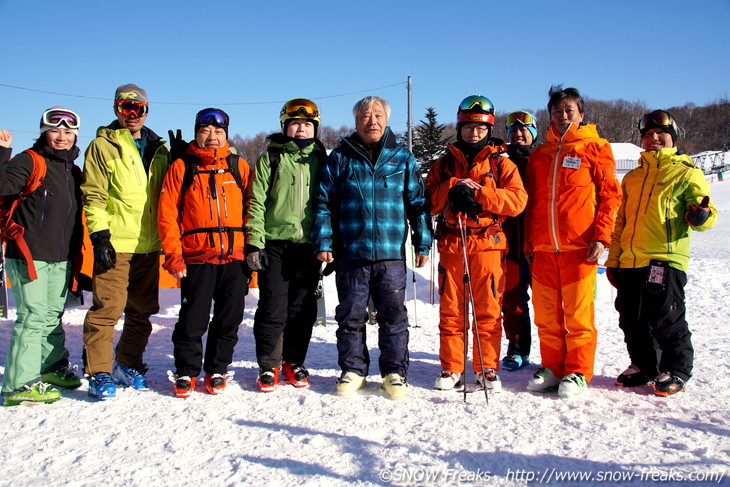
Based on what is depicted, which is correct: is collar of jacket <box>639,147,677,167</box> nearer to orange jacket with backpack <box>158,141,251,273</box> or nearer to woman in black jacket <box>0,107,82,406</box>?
orange jacket with backpack <box>158,141,251,273</box>

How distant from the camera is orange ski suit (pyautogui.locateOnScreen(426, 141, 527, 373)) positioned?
3791 millimetres

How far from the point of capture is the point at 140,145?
13.4 feet

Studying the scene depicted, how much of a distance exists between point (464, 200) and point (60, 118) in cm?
295

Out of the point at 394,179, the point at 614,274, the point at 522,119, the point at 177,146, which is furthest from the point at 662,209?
the point at 177,146

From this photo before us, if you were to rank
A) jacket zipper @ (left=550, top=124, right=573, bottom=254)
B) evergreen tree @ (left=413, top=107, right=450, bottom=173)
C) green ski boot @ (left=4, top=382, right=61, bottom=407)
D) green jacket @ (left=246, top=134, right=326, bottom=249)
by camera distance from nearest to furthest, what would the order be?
green ski boot @ (left=4, top=382, right=61, bottom=407) < jacket zipper @ (left=550, top=124, right=573, bottom=254) < green jacket @ (left=246, top=134, right=326, bottom=249) < evergreen tree @ (left=413, top=107, right=450, bottom=173)

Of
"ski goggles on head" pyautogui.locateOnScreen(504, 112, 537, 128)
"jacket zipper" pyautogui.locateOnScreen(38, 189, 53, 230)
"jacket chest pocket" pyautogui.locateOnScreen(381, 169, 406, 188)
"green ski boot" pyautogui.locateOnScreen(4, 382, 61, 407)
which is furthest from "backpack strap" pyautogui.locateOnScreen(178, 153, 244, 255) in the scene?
"ski goggles on head" pyautogui.locateOnScreen(504, 112, 537, 128)

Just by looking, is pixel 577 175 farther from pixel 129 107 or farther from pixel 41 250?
pixel 41 250

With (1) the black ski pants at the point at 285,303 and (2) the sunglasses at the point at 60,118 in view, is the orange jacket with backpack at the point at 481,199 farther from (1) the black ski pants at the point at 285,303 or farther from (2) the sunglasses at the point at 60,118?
(2) the sunglasses at the point at 60,118

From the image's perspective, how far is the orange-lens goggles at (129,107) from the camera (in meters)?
3.97

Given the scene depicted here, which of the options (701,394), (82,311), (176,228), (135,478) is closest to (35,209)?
(176,228)

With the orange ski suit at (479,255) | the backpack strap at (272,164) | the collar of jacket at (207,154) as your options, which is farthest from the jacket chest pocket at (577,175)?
the collar of jacket at (207,154)

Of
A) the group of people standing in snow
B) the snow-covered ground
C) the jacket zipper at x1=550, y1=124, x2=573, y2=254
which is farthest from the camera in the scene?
the jacket zipper at x1=550, y1=124, x2=573, y2=254

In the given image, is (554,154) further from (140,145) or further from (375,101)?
(140,145)

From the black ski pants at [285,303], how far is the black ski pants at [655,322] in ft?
7.76
